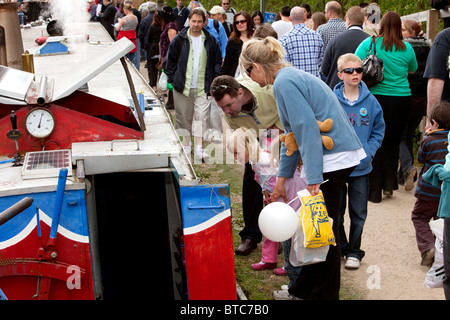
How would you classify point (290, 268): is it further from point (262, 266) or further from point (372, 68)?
point (372, 68)

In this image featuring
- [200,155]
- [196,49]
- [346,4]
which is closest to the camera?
[196,49]

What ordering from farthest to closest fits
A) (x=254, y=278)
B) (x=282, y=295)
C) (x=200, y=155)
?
(x=200, y=155)
(x=254, y=278)
(x=282, y=295)

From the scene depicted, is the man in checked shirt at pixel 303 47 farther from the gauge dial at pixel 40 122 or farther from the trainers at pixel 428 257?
the gauge dial at pixel 40 122

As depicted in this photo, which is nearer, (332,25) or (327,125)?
(327,125)

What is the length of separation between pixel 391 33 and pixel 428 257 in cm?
256

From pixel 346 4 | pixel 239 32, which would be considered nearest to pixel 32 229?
pixel 239 32

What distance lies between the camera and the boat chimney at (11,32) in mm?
6930

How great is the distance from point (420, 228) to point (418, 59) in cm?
276

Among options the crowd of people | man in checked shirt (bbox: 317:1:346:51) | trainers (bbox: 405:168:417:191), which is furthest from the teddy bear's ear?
man in checked shirt (bbox: 317:1:346:51)

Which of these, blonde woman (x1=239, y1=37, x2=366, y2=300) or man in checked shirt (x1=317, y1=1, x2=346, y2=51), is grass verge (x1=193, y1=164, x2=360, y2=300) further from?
man in checked shirt (x1=317, y1=1, x2=346, y2=51)

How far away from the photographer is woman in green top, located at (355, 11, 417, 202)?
6582 millimetres

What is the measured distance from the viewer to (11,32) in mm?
7094

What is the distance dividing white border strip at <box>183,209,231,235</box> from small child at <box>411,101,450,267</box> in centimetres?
229

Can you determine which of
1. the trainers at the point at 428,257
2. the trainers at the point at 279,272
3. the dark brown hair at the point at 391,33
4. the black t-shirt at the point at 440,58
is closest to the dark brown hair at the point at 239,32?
the dark brown hair at the point at 391,33
